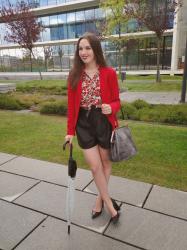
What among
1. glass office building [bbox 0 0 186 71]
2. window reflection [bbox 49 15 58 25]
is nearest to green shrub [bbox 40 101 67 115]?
glass office building [bbox 0 0 186 71]

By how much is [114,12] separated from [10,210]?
16.5 m

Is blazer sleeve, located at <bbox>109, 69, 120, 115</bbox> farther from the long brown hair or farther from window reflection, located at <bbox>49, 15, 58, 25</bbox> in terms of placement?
window reflection, located at <bbox>49, 15, 58, 25</bbox>

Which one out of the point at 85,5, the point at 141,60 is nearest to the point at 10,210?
the point at 141,60

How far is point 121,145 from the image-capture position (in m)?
2.65

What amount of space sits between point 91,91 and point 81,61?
35 cm

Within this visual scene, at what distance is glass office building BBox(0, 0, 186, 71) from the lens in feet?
100

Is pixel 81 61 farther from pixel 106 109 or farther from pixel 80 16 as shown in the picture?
pixel 80 16

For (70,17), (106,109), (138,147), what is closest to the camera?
(106,109)

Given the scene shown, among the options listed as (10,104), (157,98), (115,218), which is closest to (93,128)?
(115,218)

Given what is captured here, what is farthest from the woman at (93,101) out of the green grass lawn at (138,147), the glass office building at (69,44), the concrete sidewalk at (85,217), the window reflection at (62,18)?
the window reflection at (62,18)

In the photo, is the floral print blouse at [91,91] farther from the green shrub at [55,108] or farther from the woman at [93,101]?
the green shrub at [55,108]

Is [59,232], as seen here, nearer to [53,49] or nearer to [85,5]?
[85,5]

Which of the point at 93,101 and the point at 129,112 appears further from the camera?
the point at 129,112

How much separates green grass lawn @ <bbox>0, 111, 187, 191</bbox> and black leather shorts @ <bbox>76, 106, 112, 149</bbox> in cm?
155
